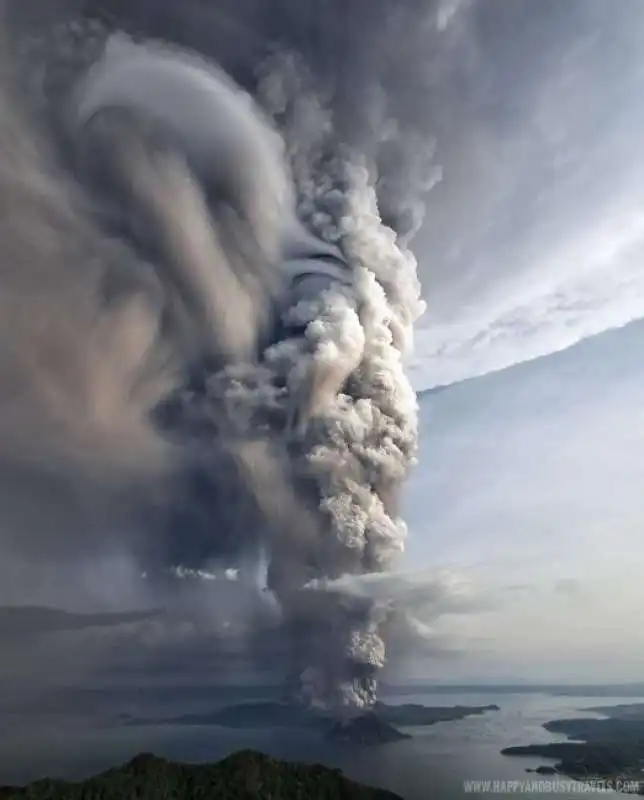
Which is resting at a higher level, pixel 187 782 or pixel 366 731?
pixel 366 731

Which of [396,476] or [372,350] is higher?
[372,350]

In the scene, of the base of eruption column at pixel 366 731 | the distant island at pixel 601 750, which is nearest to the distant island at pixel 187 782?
the base of eruption column at pixel 366 731

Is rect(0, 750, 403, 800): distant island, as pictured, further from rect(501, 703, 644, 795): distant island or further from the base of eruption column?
rect(501, 703, 644, 795): distant island

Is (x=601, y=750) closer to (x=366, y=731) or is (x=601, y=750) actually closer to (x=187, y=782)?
(x=366, y=731)

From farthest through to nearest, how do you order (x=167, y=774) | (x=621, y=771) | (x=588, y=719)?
(x=167, y=774) → (x=588, y=719) → (x=621, y=771)

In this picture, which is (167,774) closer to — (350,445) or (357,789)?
(357,789)

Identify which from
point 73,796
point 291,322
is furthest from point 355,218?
point 73,796

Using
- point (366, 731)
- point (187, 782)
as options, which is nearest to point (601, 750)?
point (366, 731)
